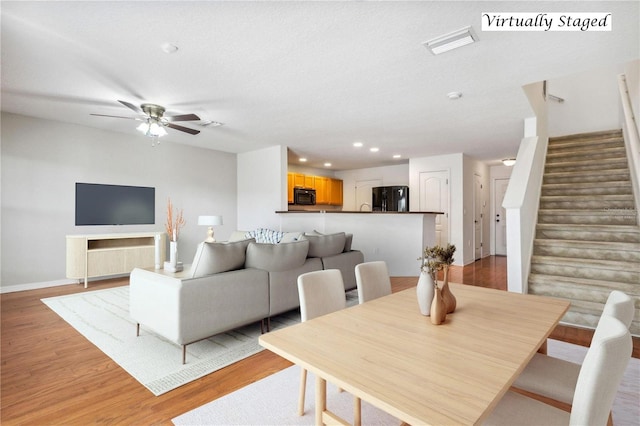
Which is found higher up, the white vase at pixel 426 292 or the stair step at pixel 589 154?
the stair step at pixel 589 154

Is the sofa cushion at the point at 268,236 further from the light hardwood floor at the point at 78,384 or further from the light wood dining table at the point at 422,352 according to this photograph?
the light wood dining table at the point at 422,352

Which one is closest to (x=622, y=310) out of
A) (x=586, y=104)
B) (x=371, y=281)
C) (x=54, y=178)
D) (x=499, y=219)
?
(x=371, y=281)

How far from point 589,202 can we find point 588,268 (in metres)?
1.41

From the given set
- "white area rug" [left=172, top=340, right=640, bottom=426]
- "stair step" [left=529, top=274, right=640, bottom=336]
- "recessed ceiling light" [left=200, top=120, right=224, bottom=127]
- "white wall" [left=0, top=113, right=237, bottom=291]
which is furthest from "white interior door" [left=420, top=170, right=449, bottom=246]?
"white wall" [left=0, top=113, right=237, bottom=291]

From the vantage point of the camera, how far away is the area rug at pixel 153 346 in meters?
2.35

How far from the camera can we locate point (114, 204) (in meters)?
5.61

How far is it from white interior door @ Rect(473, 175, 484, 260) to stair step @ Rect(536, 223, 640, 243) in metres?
3.23

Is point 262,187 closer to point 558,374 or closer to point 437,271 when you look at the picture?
point 437,271

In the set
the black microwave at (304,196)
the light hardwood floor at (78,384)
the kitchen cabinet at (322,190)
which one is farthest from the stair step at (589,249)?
the kitchen cabinet at (322,190)

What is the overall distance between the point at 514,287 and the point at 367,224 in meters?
3.00

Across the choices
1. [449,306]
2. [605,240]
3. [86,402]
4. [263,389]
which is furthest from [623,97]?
A: [86,402]

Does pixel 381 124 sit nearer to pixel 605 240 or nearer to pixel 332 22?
pixel 332 22

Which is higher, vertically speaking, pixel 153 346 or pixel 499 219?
pixel 499 219

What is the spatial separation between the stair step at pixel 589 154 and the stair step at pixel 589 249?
2224 mm
